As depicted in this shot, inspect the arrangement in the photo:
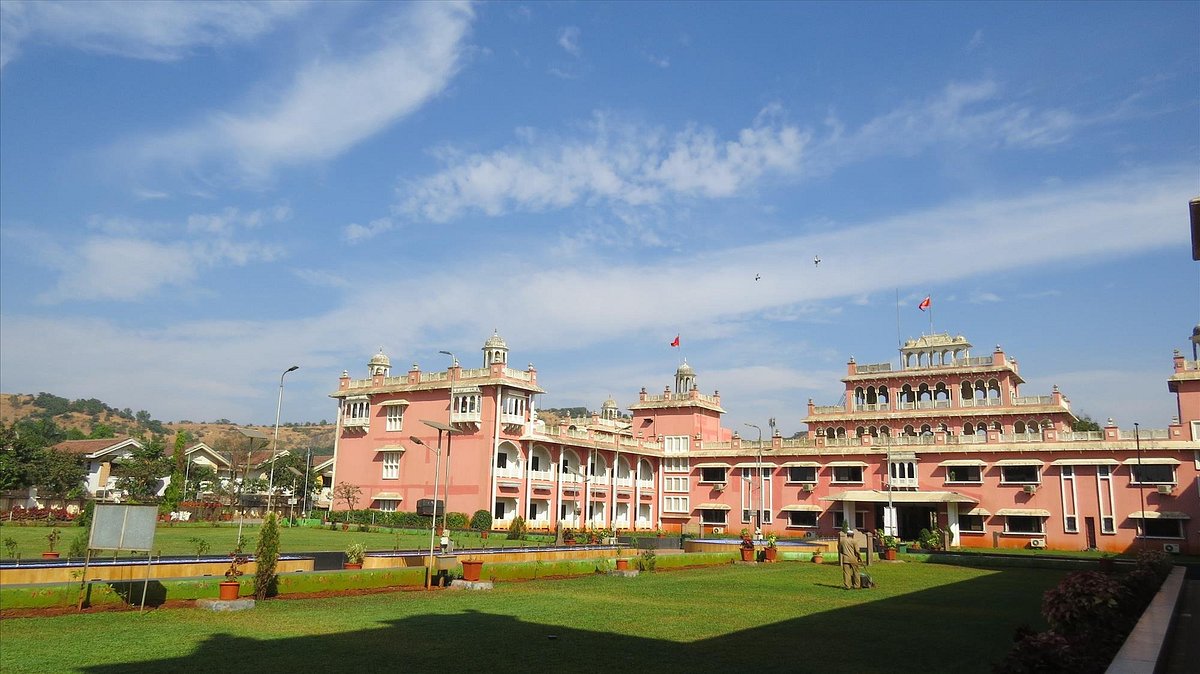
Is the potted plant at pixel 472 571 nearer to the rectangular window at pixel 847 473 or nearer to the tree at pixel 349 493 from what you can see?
the tree at pixel 349 493

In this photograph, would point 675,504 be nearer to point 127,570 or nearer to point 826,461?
point 826,461

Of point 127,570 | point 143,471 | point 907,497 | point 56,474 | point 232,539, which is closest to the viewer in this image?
point 127,570

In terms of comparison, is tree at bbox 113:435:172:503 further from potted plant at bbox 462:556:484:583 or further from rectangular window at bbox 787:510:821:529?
potted plant at bbox 462:556:484:583

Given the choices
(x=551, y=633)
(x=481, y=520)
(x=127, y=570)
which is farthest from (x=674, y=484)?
(x=551, y=633)

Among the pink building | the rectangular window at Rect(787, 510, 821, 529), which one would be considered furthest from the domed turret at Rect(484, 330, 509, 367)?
the rectangular window at Rect(787, 510, 821, 529)

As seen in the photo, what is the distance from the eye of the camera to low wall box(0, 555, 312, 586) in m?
17.1

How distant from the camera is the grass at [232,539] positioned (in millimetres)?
32556

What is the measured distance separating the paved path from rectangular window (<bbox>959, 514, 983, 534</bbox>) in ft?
111

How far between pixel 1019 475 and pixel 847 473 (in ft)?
36.0

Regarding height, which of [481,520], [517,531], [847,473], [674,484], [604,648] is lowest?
[604,648]

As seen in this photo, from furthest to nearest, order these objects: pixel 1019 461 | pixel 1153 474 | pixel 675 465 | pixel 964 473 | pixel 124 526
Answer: pixel 675 465 < pixel 964 473 < pixel 1019 461 < pixel 1153 474 < pixel 124 526

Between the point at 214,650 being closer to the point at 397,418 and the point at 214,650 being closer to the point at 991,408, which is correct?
the point at 397,418

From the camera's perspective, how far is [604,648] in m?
13.4

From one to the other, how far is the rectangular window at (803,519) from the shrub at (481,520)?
21861mm
